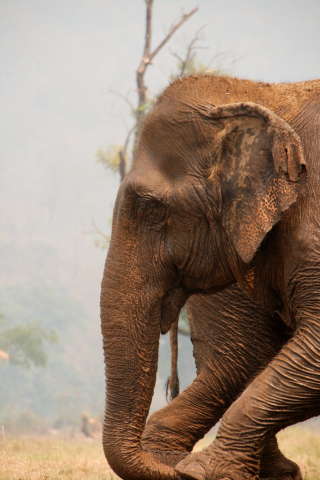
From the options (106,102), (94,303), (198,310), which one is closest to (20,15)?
(106,102)

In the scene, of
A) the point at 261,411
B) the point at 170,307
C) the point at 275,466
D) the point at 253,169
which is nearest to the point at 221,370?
the point at 275,466

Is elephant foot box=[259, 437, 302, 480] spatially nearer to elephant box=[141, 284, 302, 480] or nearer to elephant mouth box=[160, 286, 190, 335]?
elephant box=[141, 284, 302, 480]

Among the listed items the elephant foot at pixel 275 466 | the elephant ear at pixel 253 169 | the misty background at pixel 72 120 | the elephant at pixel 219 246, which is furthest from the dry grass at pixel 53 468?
the misty background at pixel 72 120

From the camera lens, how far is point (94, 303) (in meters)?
64.7

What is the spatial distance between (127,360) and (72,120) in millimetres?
94559

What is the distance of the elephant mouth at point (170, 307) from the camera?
269cm

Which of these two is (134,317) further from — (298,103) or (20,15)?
(20,15)

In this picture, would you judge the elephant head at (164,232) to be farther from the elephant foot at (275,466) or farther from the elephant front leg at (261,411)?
the elephant foot at (275,466)

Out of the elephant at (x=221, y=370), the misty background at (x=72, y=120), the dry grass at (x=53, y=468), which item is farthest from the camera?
the misty background at (x=72, y=120)

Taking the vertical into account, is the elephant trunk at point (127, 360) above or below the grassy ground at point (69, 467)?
above

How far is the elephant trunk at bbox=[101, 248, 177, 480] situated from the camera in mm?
2512

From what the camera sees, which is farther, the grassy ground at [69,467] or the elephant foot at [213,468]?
the grassy ground at [69,467]

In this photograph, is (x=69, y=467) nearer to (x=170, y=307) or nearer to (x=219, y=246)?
(x=170, y=307)

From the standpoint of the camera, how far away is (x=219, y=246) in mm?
2596
